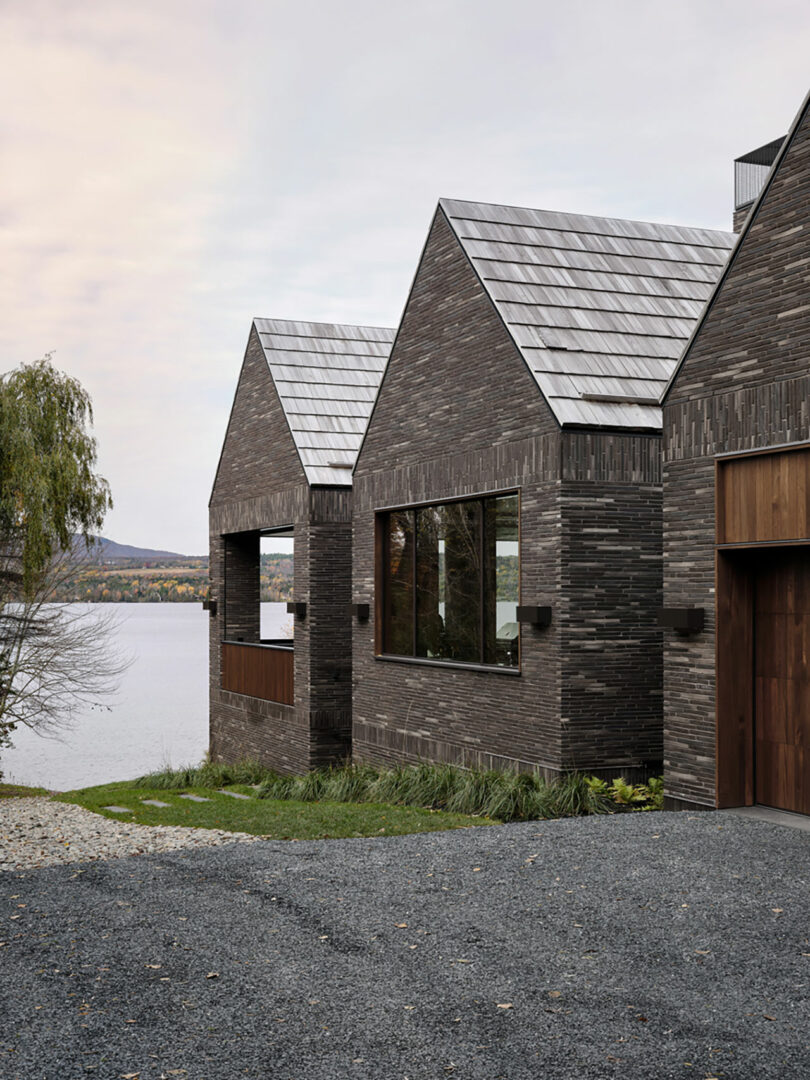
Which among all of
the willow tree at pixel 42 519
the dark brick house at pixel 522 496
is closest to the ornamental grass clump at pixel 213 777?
the willow tree at pixel 42 519

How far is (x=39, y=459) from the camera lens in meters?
18.8

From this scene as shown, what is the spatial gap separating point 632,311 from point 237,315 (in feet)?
189

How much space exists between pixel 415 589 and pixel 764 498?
6.78 m

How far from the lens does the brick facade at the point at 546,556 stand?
12.7m

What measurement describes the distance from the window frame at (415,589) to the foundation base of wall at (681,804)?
2.65 meters

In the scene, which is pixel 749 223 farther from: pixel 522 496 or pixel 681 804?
pixel 681 804

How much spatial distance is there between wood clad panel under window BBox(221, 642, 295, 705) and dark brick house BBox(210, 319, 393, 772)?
0.13 feet

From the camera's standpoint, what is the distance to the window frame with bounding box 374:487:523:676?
13.4m

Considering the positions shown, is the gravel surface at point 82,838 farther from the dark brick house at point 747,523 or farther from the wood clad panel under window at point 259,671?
the wood clad panel under window at point 259,671

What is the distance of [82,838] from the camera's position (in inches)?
466

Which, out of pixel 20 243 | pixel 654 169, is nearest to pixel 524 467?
pixel 654 169

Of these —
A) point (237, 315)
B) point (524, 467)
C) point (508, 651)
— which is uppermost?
point (237, 315)

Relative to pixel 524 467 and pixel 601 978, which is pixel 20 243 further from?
pixel 601 978

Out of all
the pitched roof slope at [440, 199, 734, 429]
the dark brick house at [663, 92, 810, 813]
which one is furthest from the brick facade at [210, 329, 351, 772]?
the dark brick house at [663, 92, 810, 813]
